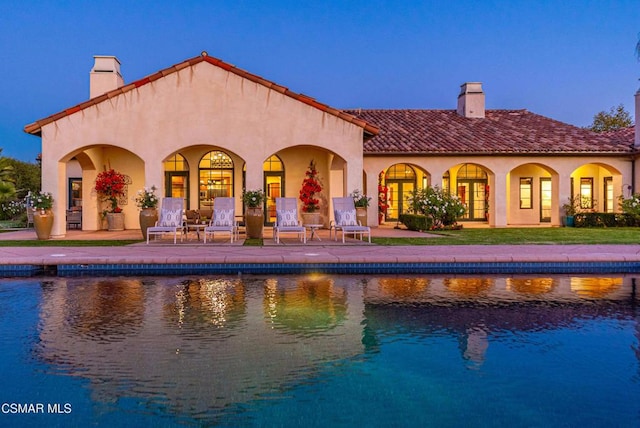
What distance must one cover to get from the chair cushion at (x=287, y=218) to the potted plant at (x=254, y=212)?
0.79m

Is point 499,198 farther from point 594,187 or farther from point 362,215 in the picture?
point 362,215

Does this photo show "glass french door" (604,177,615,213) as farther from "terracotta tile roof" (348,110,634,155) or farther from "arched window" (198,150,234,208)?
"arched window" (198,150,234,208)

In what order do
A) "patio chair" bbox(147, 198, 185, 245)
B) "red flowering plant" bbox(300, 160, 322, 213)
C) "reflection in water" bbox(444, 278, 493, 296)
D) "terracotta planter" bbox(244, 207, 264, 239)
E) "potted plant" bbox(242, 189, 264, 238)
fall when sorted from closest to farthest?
"reflection in water" bbox(444, 278, 493, 296)
"patio chair" bbox(147, 198, 185, 245)
"potted plant" bbox(242, 189, 264, 238)
"terracotta planter" bbox(244, 207, 264, 239)
"red flowering plant" bbox(300, 160, 322, 213)

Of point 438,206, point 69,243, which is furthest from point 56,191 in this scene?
point 438,206

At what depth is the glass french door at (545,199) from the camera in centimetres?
2464

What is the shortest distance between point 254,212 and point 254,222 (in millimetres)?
296

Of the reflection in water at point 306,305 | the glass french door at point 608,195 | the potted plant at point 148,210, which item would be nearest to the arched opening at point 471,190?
the glass french door at point 608,195

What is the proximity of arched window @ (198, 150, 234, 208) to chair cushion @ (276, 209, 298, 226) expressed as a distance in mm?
5777

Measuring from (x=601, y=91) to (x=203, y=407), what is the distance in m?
83.1

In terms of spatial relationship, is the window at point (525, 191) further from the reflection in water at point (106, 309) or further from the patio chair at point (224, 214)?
the reflection in water at point (106, 309)

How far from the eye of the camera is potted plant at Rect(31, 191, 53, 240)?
14891 mm

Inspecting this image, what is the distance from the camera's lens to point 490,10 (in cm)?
4206

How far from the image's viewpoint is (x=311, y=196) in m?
19.2

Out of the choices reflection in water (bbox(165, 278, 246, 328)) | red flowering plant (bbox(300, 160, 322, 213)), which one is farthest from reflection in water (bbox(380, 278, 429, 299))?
red flowering plant (bbox(300, 160, 322, 213))
